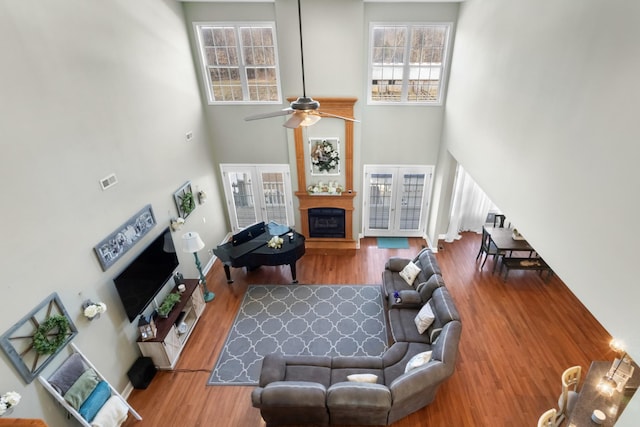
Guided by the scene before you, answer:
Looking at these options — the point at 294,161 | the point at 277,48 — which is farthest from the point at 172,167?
the point at 277,48

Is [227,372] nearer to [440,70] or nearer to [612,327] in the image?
[612,327]

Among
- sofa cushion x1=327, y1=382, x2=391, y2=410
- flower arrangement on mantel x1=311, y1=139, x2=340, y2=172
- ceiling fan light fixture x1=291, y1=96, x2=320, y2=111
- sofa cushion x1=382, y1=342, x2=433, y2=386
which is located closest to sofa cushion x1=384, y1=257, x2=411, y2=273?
sofa cushion x1=382, y1=342, x2=433, y2=386

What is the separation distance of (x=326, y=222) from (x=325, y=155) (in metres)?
1.65

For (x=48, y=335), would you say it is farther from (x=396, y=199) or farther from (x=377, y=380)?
(x=396, y=199)

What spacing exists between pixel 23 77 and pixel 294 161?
484 centimetres

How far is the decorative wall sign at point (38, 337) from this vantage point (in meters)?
3.23

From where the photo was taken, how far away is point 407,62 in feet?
22.7

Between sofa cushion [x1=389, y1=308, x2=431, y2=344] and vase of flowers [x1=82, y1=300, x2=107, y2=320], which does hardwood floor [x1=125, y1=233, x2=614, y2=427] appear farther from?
vase of flowers [x1=82, y1=300, x2=107, y2=320]

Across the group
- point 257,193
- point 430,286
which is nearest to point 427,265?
point 430,286

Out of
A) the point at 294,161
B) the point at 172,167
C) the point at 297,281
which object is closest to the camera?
the point at 172,167

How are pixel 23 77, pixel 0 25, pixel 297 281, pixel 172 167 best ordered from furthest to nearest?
pixel 297 281, pixel 172 167, pixel 23 77, pixel 0 25

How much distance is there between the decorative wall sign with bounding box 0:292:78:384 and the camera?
10.6 feet

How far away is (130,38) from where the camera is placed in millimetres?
4855

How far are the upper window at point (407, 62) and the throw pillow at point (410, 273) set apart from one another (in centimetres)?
360
